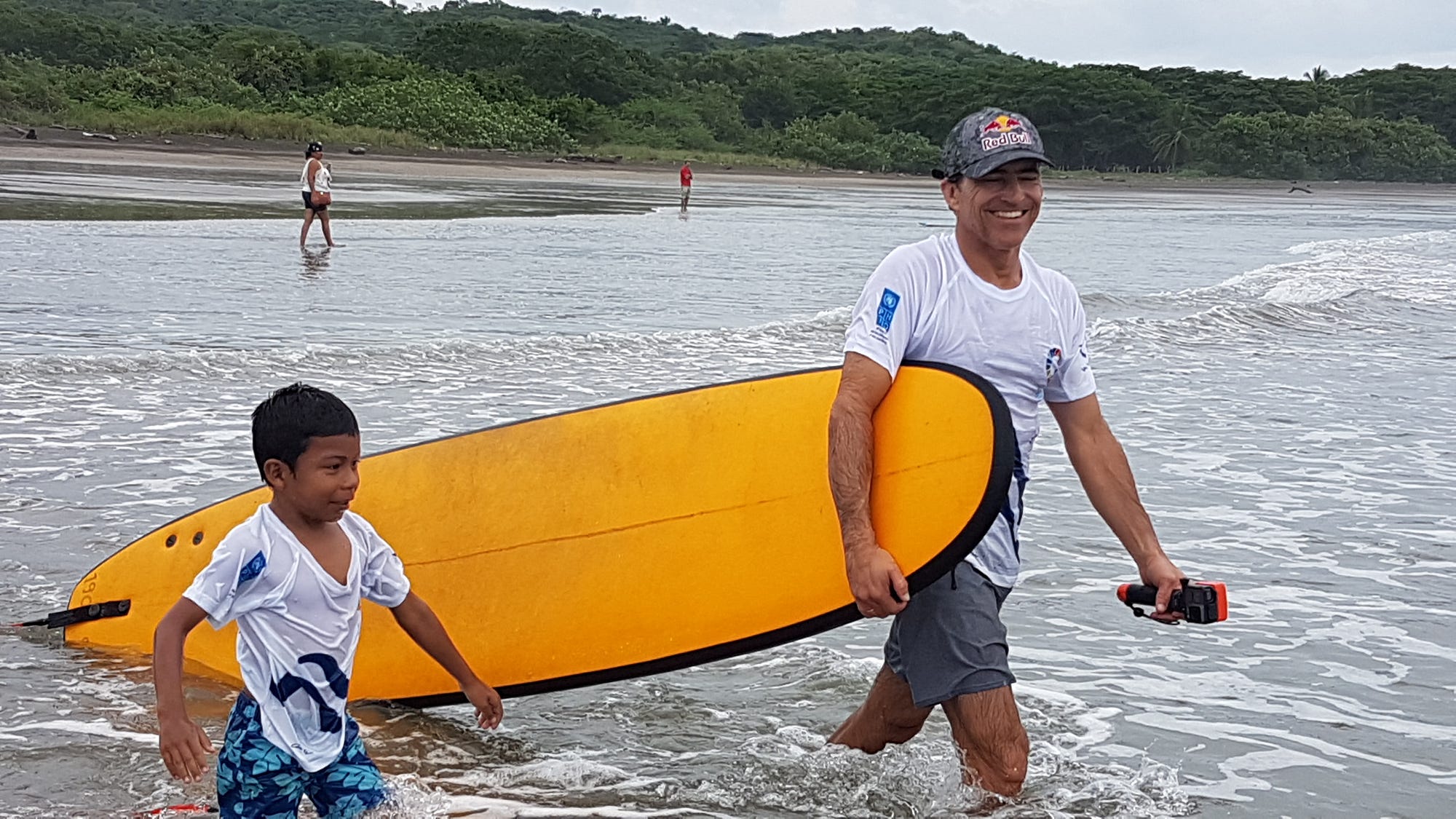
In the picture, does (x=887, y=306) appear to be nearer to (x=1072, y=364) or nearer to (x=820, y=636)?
(x=1072, y=364)

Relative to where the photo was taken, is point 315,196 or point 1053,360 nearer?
point 1053,360

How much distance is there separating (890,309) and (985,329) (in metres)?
0.24

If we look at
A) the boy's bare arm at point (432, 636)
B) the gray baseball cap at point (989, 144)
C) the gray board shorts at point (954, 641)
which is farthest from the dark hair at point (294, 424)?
the gray baseball cap at point (989, 144)

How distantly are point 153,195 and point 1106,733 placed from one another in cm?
2451

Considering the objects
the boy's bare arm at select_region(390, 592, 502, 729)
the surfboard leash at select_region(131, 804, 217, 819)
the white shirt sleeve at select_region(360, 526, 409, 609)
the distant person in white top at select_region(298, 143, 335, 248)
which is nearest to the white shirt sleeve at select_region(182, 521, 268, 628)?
the white shirt sleeve at select_region(360, 526, 409, 609)

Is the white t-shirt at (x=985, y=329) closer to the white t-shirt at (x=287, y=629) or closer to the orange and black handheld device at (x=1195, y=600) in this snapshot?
the orange and black handheld device at (x=1195, y=600)

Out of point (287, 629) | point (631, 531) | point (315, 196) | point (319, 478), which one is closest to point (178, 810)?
point (287, 629)

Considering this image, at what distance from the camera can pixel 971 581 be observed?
309 cm

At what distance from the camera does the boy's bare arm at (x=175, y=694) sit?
8.65 ft

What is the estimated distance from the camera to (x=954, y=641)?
304 cm

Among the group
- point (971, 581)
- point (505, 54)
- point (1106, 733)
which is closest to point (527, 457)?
point (971, 581)

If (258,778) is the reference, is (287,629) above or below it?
above

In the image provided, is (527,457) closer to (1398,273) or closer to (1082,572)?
(1082,572)

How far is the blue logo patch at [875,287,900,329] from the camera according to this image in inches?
119
